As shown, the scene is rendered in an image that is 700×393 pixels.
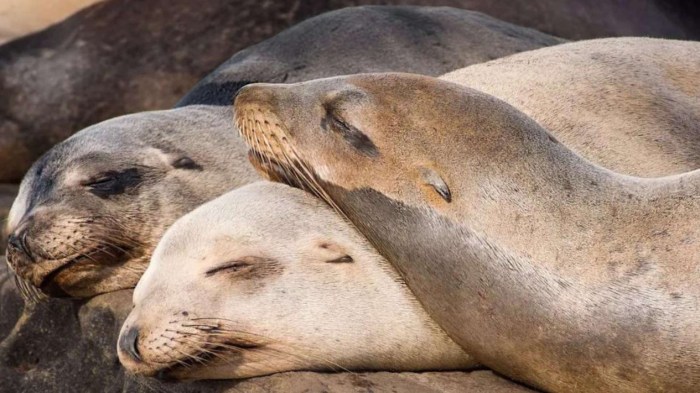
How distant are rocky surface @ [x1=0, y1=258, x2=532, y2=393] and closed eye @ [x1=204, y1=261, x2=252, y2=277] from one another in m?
0.32

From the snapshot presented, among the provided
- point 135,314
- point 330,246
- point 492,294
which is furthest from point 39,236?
point 492,294

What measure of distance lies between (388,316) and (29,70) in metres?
4.03

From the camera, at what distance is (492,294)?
125 inches

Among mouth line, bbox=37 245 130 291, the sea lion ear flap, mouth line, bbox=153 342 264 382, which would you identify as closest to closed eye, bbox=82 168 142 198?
mouth line, bbox=37 245 130 291

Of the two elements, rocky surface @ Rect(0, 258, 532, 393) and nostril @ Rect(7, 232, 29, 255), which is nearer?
rocky surface @ Rect(0, 258, 532, 393)

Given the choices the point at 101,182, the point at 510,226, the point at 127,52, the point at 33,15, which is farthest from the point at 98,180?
the point at 33,15

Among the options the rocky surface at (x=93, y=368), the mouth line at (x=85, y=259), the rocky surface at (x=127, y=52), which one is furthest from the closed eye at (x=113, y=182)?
the rocky surface at (x=127, y=52)

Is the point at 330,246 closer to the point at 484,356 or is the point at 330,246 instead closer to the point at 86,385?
the point at 484,356

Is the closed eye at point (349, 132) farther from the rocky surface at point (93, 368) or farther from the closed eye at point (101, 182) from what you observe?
the closed eye at point (101, 182)

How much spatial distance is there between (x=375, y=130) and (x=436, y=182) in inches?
10.6

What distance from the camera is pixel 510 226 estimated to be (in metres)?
3.21

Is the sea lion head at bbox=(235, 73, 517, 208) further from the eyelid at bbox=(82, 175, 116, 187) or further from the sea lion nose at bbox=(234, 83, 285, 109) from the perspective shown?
the eyelid at bbox=(82, 175, 116, 187)

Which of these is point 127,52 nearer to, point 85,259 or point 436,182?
point 85,259

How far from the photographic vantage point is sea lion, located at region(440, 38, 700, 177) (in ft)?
12.5
